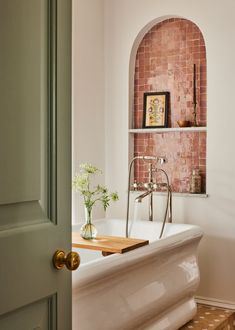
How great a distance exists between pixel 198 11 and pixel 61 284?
3118 mm

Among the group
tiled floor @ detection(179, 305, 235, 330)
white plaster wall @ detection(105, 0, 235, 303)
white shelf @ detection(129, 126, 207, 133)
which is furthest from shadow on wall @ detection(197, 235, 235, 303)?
white shelf @ detection(129, 126, 207, 133)

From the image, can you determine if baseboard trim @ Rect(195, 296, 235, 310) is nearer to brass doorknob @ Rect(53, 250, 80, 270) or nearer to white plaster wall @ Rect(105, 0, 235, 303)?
white plaster wall @ Rect(105, 0, 235, 303)

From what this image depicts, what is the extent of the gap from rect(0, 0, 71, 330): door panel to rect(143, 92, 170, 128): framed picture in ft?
9.08

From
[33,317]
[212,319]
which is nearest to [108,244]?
[212,319]

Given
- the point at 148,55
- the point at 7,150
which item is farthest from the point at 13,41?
the point at 148,55

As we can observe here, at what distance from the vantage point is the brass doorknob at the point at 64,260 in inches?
63.4

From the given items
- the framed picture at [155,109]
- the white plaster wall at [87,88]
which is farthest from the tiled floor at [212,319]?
the framed picture at [155,109]

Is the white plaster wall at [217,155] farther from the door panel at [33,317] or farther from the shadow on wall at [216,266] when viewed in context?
the door panel at [33,317]

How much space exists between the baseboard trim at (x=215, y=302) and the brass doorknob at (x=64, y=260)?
103 inches

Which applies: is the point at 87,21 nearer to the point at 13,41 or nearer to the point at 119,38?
the point at 119,38

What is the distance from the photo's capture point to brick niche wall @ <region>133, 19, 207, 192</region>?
427 centimetres

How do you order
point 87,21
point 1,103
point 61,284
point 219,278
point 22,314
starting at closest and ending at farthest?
point 1,103 < point 22,314 < point 61,284 < point 219,278 < point 87,21

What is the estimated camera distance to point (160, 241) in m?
3.08

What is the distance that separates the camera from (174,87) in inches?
173
